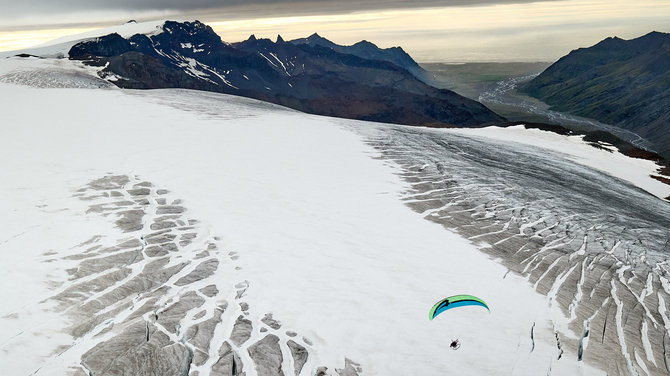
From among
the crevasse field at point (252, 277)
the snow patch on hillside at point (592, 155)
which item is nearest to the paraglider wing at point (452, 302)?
the crevasse field at point (252, 277)

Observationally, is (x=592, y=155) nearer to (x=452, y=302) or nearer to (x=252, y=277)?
(x=452, y=302)

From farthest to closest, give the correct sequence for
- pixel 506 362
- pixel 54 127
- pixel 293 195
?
pixel 54 127 → pixel 293 195 → pixel 506 362

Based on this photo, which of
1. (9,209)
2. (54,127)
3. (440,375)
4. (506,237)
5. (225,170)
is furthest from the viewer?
(54,127)

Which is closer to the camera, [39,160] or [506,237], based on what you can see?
[506,237]

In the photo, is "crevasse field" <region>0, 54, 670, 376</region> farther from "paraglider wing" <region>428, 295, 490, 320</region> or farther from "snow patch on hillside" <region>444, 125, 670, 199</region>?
"snow patch on hillside" <region>444, 125, 670, 199</region>

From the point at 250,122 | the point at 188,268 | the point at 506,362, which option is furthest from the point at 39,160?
the point at 506,362

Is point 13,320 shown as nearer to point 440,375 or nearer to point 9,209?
point 9,209

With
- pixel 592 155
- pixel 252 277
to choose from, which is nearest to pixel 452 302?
pixel 252 277
